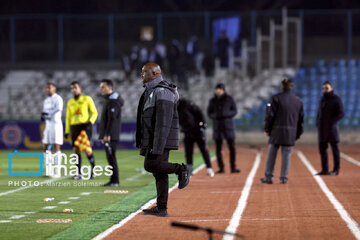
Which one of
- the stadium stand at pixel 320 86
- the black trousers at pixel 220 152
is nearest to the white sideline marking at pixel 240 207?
the black trousers at pixel 220 152

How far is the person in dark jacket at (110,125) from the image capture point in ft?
46.6

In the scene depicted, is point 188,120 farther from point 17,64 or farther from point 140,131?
point 17,64

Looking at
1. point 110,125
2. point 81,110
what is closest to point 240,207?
point 110,125

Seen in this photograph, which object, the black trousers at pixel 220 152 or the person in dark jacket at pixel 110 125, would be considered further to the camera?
the black trousers at pixel 220 152

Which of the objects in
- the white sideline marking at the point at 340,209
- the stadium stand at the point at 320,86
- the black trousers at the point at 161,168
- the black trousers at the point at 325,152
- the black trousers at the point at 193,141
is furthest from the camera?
the stadium stand at the point at 320,86

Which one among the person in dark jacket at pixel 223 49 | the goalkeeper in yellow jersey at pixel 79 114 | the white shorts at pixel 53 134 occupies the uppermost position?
the person in dark jacket at pixel 223 49

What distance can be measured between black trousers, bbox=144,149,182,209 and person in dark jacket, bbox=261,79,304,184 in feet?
16.7

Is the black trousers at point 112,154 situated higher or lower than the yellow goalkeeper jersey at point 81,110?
lower

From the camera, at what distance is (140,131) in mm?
9906

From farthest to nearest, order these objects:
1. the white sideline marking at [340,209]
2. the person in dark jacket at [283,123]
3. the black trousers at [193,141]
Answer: the black trousers at [193,141]
the person in dark jacket at [283,123]
the white sideline marking at [340,209]

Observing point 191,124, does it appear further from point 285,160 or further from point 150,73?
point 150,73

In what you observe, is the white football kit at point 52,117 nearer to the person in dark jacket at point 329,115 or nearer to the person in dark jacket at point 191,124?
the person in dark jacket at point 191,124

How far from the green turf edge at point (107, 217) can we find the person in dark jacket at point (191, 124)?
263cm

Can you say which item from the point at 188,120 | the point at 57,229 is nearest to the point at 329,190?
the point at 188,120
